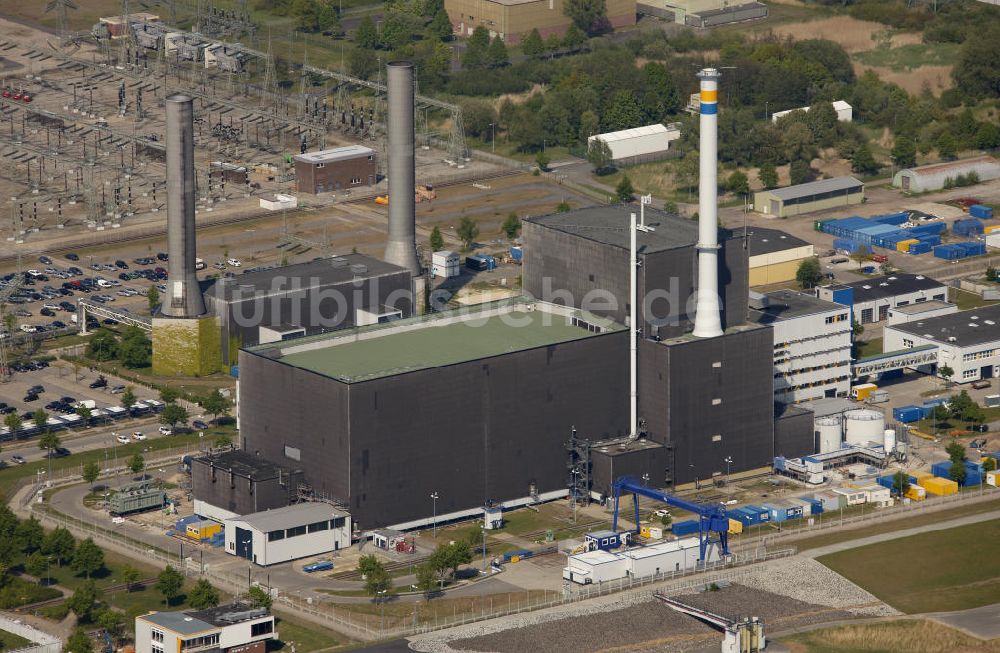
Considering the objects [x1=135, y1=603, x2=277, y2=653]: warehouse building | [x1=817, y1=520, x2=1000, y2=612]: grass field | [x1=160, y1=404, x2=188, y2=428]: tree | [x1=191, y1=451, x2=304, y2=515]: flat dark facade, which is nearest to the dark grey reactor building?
[x1=191, y1=451, x2=304, y2=515]: flat dark facade

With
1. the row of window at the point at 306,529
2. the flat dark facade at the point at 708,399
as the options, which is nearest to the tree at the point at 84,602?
the row of window at the point at 306,529

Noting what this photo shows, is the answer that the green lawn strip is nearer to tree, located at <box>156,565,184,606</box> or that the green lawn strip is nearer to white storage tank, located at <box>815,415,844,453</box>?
white storage tank, located at <box>815,415,844,453</box>

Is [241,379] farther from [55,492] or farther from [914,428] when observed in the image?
[914,428]

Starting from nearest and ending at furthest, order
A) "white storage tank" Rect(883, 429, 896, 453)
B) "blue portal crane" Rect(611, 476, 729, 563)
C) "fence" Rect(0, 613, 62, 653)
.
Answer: "fence" Rect(0, 613, 62, 653)
"blue portal crane" Rect(611, 476, 729, 563)
"white storage tank" Rect(883, 429, 896, 453)

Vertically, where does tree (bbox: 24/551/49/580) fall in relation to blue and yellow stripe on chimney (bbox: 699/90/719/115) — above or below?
below

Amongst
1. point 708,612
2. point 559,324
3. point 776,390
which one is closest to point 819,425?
point 776,390

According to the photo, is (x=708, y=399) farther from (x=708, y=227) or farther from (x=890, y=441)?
(x=890, y=441)

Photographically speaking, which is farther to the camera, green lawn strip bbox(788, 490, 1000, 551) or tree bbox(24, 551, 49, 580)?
green lawn strip bbox(788, 490, 1000, 551)
